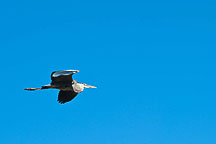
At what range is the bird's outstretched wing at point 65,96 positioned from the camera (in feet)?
134

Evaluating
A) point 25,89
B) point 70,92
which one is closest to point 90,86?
point 70,92

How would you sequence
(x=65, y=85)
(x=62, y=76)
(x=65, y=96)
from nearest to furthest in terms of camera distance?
(x=62, y=76)
(x=65, y=85)
(x=65, y=96)

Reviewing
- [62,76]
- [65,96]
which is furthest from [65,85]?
[65,96]

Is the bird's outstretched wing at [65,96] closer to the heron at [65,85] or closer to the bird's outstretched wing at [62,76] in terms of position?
the heron at [65,85]

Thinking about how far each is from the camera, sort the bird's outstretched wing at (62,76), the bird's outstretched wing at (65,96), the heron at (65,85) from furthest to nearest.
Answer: the bird's outstretched wing at (65,96) < the heron at (65,85) < the bird's outstretched wing at (62,76)

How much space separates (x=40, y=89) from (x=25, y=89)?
1.85m

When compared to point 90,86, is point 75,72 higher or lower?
lower

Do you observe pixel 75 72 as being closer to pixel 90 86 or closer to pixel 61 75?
pixel 61 75

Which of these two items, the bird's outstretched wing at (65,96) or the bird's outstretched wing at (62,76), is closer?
the bird's outstretched wing at (62,76)

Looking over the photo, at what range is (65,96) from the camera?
4106 cm

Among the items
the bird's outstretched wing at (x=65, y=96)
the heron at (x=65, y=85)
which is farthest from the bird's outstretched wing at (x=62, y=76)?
the bird's outstretched wing at (x=65, y=96)

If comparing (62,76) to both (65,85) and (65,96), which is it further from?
(65,96)

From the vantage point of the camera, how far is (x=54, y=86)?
38.6 m

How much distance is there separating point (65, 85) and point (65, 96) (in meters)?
2.46
